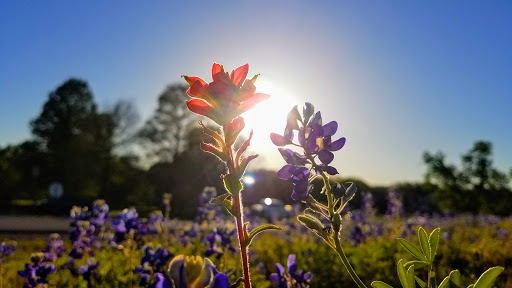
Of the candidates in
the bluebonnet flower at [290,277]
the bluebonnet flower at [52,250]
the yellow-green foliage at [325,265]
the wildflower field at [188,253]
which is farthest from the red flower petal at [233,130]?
the bluebonnet flower at [52,250]

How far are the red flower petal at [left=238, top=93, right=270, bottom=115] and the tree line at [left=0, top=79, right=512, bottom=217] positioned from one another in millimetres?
26132

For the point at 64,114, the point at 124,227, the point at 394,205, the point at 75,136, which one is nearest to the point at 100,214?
the point at 124,227

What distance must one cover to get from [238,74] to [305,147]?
34 cm

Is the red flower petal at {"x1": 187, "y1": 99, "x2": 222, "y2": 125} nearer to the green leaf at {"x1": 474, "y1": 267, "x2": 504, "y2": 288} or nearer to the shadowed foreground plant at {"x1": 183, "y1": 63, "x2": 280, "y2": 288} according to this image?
the shadowed foreground plant at {"x1": 183, "y1": 63, "x2": 280, "y2": 288}

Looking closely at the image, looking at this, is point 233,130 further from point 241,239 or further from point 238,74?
point 241,239

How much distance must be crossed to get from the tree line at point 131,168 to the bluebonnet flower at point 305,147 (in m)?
25.9

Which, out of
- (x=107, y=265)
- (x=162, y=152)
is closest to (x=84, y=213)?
(x=107, y=265)

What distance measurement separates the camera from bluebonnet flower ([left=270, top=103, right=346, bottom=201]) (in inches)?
56.2

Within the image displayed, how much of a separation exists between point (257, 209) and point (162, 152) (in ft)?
55.4

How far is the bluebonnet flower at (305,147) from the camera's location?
1427 mm

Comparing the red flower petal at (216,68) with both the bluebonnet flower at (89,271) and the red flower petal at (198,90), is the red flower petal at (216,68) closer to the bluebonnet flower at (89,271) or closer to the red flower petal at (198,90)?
the red flower petal at (198,90)

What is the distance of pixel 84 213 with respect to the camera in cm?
535

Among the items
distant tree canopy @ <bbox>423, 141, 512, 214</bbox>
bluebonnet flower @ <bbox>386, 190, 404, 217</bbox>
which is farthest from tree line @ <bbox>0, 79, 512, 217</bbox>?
bluebonnet flower @ <bbox>386, 190, 404, 217</bbox>

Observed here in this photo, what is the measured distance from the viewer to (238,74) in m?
1.28
